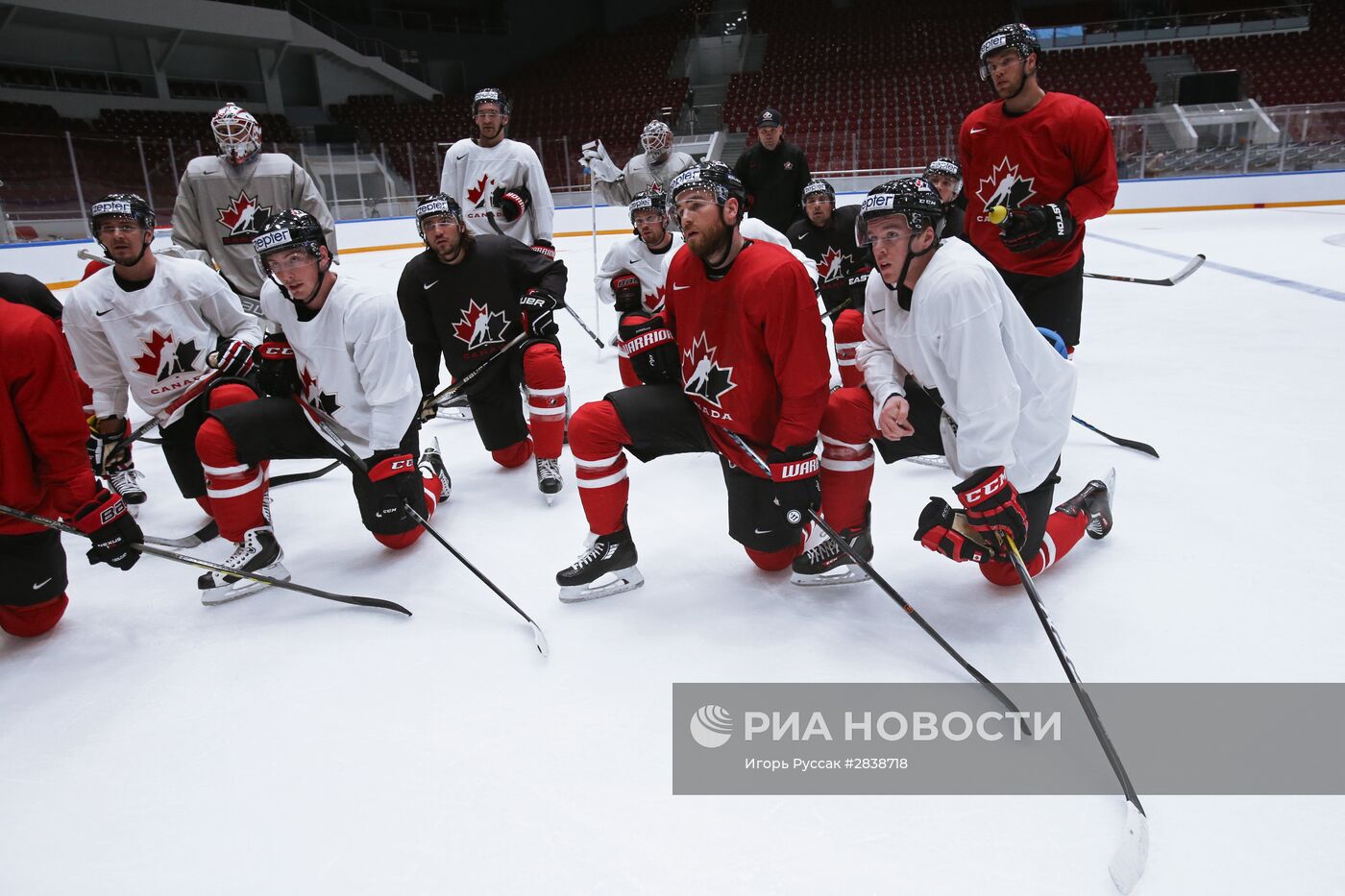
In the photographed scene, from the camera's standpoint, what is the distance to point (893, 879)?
1.34m

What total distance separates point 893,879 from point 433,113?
1963cm

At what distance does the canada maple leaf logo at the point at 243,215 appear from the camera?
3.66m

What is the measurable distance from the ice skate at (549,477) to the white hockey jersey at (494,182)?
5.16 ft

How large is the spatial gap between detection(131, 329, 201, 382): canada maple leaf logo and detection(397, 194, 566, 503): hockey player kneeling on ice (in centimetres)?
76

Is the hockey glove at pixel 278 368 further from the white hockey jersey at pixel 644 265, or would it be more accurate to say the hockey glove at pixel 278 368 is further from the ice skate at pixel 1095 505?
the ice skate at pixel 1095 505

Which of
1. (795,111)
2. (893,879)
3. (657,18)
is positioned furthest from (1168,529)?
(657,18)

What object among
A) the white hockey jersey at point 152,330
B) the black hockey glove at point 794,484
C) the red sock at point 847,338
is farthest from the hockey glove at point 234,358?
the red sock at point 847,338

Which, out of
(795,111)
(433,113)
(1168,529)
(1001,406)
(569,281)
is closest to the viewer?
(1001,406)

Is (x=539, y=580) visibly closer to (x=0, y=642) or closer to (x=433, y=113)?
(x=0, y=642)

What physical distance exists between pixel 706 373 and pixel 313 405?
4.09 feet

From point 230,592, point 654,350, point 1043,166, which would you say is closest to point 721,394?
point 654,350

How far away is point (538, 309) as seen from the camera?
3.23m

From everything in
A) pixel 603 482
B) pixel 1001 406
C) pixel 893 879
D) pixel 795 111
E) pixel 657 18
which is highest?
pixel 657 18

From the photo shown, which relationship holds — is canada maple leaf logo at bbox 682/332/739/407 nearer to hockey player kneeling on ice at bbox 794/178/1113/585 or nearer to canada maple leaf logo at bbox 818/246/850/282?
hockey player kneeling on ice at bbox 794/178/1113/585
